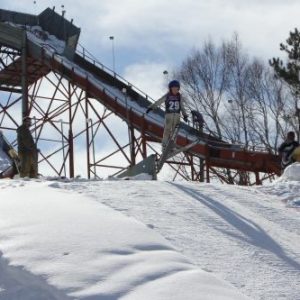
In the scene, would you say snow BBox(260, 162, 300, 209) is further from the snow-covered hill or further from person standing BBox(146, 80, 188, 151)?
person standing BBox(146, 80, 188, 151)

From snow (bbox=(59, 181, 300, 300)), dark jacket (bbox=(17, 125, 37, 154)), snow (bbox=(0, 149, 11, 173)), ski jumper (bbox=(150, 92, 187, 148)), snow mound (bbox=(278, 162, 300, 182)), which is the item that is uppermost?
ski jumper (bbox=(150, 92, 187, 148))

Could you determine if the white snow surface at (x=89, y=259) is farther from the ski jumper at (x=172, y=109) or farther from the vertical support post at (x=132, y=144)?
the vertical support post at (x=132, y=144)

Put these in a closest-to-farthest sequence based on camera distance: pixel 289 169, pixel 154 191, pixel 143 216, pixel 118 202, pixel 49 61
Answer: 1. pixel 143 216
2. pixel 118 202
3. pixel 154 191
4. pixel 289 169
5. pixel 49 61

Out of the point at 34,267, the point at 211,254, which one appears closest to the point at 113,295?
the point at 34,267

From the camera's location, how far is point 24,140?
11617 mm

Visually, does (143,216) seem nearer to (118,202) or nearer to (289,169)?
(118,202)

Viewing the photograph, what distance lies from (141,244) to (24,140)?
6437 millimetres

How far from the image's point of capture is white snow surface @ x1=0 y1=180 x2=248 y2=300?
4.64m

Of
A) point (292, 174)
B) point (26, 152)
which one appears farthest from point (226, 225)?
point (26, 152)

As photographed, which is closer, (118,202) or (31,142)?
(118,202)

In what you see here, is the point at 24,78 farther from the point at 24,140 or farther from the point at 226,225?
the point at 226,225

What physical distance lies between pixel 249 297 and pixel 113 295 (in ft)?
3.66

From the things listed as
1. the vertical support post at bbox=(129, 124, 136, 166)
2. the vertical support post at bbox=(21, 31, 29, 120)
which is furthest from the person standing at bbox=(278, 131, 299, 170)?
the vertical support post at bbox=(21, 31, 29, 120)

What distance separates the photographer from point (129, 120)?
78.8 feet
